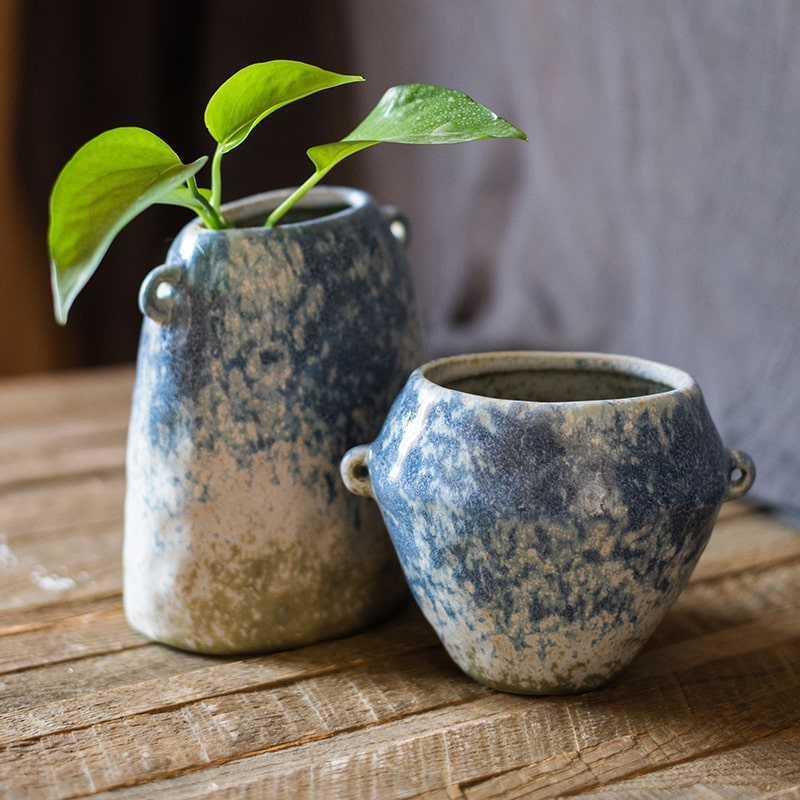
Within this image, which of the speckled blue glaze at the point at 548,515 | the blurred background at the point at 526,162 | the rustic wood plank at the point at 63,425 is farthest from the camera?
the rustic wood plank at the point at 63,425

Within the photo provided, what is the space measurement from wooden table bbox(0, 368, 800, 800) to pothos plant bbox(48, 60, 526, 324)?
0.71ft

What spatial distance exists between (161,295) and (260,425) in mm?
89

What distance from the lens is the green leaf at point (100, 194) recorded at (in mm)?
513

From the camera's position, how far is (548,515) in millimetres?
500

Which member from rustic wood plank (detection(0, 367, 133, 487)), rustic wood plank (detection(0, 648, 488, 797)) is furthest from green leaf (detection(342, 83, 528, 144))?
rustic wood plank (detection(0, 367, 133, 487))

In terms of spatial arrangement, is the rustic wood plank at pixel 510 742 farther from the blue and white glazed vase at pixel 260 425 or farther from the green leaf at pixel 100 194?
the green leaf at pixel 100 194

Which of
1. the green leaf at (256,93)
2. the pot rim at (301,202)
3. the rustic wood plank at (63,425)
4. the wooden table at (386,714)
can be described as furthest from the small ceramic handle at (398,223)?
the rustic wood plank at (63,425)

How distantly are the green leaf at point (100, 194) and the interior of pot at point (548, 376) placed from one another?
0.18 meters

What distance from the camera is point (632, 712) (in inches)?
21.9

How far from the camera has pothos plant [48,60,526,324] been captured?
517 millimetres

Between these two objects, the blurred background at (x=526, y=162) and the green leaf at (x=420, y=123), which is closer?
the green leaf at (x=420, y=123)

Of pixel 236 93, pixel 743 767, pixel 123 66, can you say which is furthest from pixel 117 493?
pixel 123 66

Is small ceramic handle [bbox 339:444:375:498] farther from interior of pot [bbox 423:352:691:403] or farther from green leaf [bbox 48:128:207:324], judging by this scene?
green leaf [bbox 48:128:207:324]

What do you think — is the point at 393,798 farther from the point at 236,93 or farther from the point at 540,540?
the point at 236,93
